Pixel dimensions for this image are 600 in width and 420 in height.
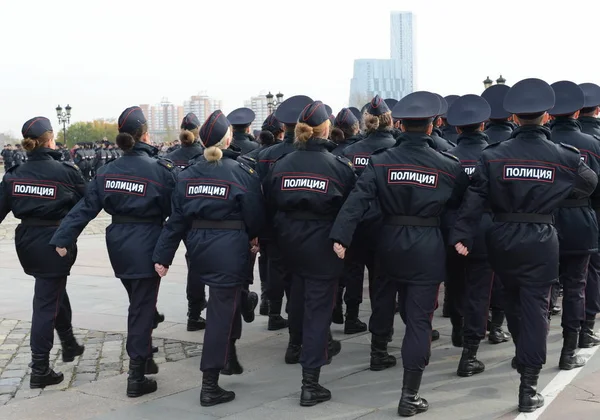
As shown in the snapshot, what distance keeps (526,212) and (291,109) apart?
3.05m

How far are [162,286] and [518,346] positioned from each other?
6.25 meters

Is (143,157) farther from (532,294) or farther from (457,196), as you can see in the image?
(532,294)

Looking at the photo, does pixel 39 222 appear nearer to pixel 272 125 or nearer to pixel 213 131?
pixel 213 131

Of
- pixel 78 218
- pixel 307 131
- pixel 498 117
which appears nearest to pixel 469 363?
pixel 307 131

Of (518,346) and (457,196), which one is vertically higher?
(457,196)

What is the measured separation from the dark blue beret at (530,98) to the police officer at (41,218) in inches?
136

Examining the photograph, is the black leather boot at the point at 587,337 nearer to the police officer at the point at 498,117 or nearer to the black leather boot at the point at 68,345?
the police officer at the point at 498,117

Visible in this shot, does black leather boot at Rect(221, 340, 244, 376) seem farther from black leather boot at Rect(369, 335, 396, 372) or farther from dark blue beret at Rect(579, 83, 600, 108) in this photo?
dark blue beret at Rect(579, 83, 600, 108)

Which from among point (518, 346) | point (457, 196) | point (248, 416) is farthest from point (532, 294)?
point (248, 416)

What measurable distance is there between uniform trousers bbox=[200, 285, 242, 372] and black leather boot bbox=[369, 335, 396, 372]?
125 cm

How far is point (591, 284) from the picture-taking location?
7.01 m

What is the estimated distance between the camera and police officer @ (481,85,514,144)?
309 inches

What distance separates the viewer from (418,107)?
19.3 ft

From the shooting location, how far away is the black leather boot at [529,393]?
17.7 ft
